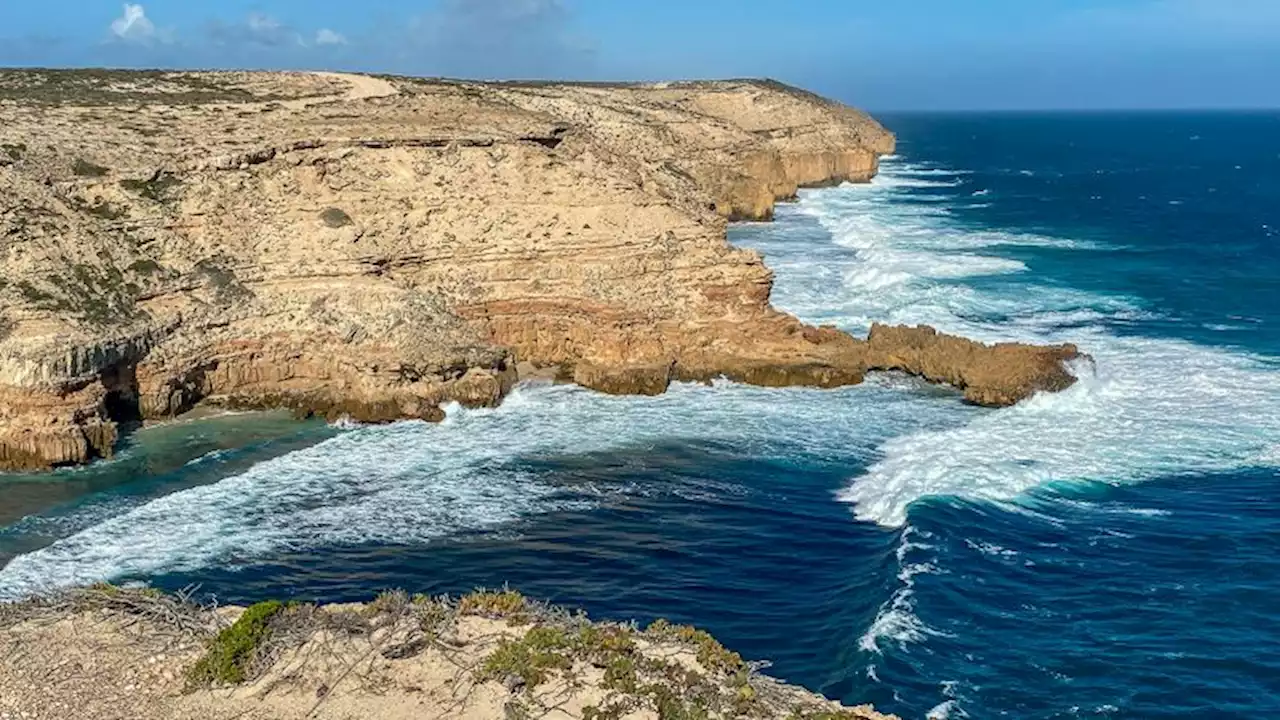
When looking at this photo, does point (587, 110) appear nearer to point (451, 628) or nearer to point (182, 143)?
point (182, 143)

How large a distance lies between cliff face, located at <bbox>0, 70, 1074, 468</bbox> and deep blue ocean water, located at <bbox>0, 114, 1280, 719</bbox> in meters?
1.44

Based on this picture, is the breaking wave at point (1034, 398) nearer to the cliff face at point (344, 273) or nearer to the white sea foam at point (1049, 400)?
the white sea foam at point (1049, 400)

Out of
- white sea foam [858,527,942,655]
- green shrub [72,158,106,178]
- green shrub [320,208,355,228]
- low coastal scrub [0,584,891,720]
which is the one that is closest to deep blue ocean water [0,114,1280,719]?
white sea foam [858,527,942,655]

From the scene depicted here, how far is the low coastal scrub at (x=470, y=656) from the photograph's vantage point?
47.2ft

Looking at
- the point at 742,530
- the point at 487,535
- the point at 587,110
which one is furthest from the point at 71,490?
the point at 587,110

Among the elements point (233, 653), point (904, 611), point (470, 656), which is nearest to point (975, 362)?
point (904, 611)

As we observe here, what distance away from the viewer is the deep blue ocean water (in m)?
21.9

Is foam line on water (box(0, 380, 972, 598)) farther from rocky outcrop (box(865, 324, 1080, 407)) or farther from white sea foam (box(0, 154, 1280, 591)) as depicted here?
rocky outcrop (box(865, 324, 1080, 407))

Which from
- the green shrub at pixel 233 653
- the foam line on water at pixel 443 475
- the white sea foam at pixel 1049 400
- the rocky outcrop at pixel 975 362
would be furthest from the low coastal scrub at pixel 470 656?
the rocky outcrop at pixel 975 362

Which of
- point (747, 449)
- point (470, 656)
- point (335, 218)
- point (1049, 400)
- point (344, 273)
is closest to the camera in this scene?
point (470, 656)

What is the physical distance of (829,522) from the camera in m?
28.3

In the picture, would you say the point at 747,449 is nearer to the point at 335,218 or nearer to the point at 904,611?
the point at 904,611

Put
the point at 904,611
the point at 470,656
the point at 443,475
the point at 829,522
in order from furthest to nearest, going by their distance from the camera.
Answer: the point at 443,475 < the point at 829,522 < the point at 904,611 < the point at 470,656

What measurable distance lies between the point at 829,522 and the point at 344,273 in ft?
59.8
